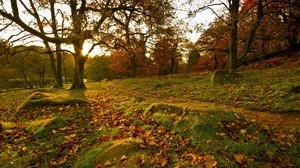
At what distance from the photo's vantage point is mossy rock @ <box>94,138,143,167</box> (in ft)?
19.8

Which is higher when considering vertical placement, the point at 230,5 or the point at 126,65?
the point at 230,5

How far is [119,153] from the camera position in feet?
20.6

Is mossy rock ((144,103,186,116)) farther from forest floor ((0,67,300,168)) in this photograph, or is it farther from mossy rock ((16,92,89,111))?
mossy rock ((16,92,89,111))

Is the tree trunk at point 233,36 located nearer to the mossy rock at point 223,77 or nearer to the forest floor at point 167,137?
the mossy rock at point 223,77

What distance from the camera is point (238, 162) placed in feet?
17.9

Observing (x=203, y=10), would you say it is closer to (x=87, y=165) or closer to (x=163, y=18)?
(x=163, y=18)

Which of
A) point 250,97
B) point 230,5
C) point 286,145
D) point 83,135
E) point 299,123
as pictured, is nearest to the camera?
point 286,145

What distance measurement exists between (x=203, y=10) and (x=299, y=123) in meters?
14.0

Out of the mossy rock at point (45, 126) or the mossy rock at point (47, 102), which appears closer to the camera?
the mossy rock at point (45, 126)

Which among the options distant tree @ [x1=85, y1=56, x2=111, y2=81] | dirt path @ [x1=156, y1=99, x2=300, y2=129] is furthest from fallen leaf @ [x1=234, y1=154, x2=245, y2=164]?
distant tree @ [x1=85, y1=56, x2=111, y2=81]

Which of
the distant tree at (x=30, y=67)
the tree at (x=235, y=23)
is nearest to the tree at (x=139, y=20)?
the tree at (x=235, y=23)

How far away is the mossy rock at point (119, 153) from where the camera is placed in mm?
6046

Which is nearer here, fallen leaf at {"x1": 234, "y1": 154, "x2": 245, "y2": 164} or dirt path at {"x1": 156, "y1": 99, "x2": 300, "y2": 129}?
fallen leaf at {"x1": 234, "y1": 154, "x2": 245, "y2": 164}

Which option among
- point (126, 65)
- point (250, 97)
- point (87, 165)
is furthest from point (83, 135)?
point (126, 65)
